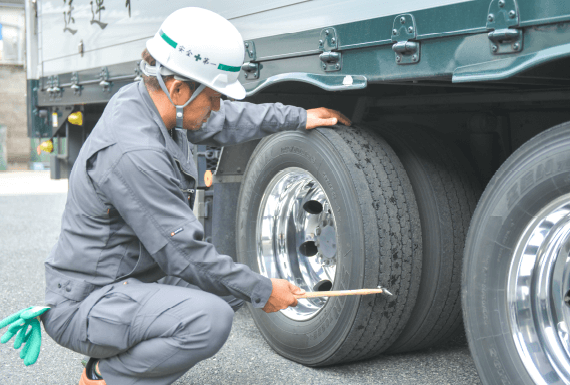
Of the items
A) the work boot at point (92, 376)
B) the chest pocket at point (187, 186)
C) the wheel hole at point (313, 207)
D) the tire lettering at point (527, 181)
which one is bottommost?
the work boot at point (92, 376)

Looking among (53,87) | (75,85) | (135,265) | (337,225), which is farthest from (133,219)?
(53,87)

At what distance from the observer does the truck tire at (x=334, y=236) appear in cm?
290

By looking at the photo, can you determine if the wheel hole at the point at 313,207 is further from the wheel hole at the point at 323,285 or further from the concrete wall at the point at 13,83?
the concrete wall at the point at 13,83

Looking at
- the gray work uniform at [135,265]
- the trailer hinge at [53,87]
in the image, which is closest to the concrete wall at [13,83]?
the trailer hinge at [53,87]

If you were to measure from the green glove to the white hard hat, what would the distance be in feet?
3.35

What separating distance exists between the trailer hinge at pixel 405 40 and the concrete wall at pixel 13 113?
20.8 metres

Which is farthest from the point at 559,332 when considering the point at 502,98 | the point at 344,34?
the point at 344,34

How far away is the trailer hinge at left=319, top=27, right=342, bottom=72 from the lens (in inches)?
109

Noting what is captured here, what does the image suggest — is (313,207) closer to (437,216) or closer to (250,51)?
(437,216)

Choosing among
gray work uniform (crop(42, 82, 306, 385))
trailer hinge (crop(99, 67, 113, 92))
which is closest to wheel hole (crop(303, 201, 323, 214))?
gray work uniform (crop(42, 82, 306, 385))

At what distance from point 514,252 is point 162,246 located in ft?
3.94

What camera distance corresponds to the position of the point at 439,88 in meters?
3.02

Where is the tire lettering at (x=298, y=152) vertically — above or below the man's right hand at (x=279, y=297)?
above

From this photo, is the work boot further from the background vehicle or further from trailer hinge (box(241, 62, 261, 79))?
trailer hinge (box(241, 62, 261, 79))
